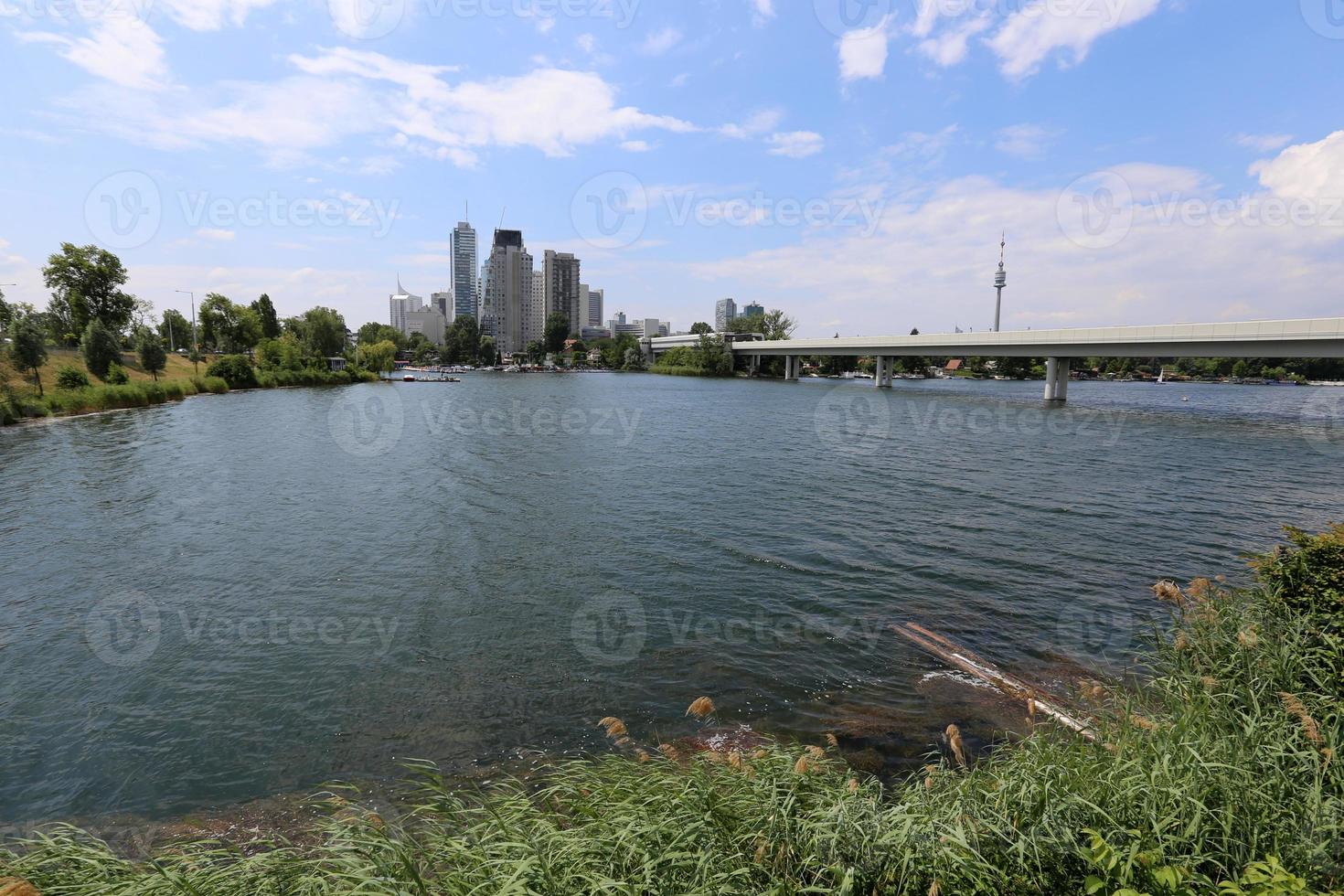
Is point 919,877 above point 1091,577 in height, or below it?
above

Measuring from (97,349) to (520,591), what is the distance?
79.4 m

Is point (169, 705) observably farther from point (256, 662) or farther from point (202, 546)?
point (202, 546)

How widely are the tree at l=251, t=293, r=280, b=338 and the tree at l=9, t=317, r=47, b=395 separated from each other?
314 feet

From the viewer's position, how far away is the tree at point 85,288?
96188 millimetres

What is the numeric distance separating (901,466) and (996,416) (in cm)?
3775

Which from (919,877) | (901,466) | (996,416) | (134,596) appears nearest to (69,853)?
(919,877)

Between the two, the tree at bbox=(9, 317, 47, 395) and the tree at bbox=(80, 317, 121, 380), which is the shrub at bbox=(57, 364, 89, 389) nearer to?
the tree at bbox=(9, 317, 47, 395)

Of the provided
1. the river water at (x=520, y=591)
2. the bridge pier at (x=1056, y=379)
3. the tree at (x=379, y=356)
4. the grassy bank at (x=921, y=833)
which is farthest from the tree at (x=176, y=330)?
the bridge pier at (x=1056, y=379)

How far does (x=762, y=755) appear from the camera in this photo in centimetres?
786

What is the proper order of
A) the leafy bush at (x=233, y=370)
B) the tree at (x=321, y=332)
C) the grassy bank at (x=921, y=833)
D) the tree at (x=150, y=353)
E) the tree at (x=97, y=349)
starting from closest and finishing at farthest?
the grassy bank at (x=921, y=833) < the tree at (x=97, y=349) < the tree at (x=150, y=353) < the leafy bush at (x=233, y=370) < the tree at (x=321, y=332)

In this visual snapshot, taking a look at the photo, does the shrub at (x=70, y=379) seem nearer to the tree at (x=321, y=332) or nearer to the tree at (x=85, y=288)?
the tree at (x=85, y=288)

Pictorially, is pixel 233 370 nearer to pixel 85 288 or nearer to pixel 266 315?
pixel 85 288

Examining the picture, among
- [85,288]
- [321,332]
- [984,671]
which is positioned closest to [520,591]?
[984,671]

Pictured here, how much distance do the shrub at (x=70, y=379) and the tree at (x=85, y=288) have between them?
158 feet
